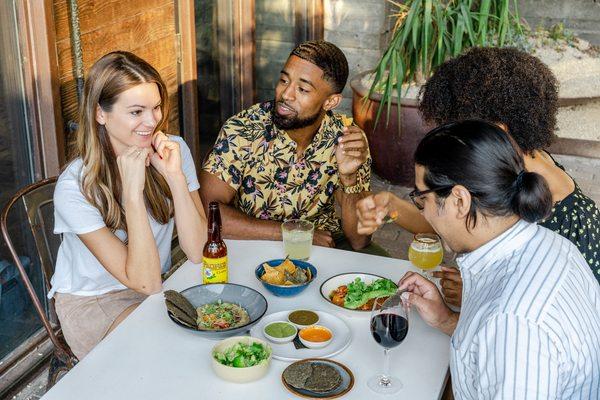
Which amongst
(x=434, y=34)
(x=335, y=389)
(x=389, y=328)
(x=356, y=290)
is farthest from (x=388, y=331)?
(x=434, y=34)

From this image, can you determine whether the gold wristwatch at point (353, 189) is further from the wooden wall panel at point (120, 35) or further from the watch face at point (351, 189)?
the wooden wall panel at point (120, 35)

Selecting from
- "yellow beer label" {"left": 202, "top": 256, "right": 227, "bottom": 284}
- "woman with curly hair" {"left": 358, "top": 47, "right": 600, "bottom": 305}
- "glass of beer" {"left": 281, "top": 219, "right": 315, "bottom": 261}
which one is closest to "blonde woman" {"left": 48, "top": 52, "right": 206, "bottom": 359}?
"yellow beer label" {"left": 202, "top": 256, "right": 227, "bottom": 284}

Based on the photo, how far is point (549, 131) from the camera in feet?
7.16

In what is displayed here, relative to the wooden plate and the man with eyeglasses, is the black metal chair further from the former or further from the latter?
the man with eyeglasses

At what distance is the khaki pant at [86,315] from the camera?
7.35 ft

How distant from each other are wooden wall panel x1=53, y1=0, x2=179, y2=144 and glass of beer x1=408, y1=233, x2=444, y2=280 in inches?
58.0

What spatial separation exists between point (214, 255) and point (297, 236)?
0.30 m

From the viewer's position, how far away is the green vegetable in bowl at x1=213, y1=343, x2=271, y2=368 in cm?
168

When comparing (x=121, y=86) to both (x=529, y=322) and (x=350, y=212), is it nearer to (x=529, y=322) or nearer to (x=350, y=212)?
(x=350, y=212)

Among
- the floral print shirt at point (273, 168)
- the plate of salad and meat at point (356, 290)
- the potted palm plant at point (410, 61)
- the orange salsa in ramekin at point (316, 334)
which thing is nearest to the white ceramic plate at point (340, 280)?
the plate of salad and meat at point (356, 290)

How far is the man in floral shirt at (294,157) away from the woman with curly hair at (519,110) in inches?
23.3

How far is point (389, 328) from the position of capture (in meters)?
1.66

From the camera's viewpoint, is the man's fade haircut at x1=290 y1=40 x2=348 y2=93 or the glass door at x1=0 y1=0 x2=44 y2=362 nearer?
the glass door at x1=0 y1=0 x2=44 y2=362

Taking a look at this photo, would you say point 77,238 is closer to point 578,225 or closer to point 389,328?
point 389,328
